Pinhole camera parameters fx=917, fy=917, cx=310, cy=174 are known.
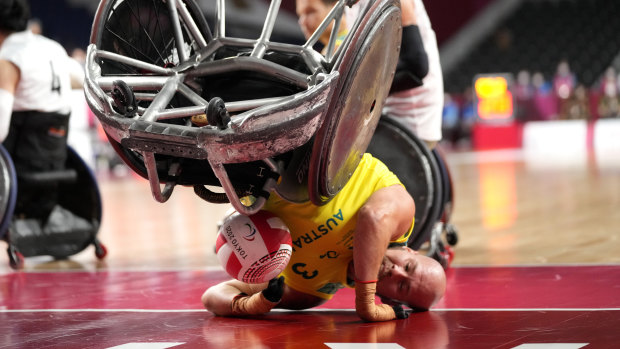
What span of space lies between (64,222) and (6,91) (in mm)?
1067

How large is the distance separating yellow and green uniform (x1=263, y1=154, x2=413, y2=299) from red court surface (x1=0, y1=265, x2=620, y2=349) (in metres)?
0.17

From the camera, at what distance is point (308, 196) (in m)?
3.70

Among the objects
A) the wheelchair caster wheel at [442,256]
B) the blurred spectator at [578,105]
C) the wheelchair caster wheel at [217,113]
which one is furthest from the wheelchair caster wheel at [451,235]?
the blurred spectator at [578,105]

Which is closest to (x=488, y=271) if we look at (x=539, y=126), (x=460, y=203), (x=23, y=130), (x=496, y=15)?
(x=23, y=130)

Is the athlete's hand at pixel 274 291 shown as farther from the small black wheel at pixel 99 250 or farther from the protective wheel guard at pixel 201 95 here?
the small black wheel at pixel 99 250

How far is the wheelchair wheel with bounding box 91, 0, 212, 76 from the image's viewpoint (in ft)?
12.6

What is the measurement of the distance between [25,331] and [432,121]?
278 centimetres

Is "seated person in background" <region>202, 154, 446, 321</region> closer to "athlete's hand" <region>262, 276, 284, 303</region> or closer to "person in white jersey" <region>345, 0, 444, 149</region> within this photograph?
"athlete's hand" <region>262, 276, 284, 303</region>

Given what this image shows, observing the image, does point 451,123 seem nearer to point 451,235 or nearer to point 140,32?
point 451,235

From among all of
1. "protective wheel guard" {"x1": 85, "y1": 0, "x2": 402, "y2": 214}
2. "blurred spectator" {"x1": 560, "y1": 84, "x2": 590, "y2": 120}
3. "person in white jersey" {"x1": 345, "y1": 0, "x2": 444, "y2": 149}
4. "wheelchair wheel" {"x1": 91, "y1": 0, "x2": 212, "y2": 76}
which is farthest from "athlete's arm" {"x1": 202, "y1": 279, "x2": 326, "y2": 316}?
"blurred spectator" {"x1": 560, "y1": 84, "x2": 590, "y2": 120}

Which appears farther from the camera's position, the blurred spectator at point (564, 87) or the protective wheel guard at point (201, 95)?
the blurred spectator at point (564, 87)

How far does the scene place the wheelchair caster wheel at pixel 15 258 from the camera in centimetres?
591

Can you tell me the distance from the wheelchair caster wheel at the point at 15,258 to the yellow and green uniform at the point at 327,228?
8.52ft

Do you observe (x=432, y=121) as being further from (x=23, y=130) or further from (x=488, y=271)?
(x=23, y=130)
